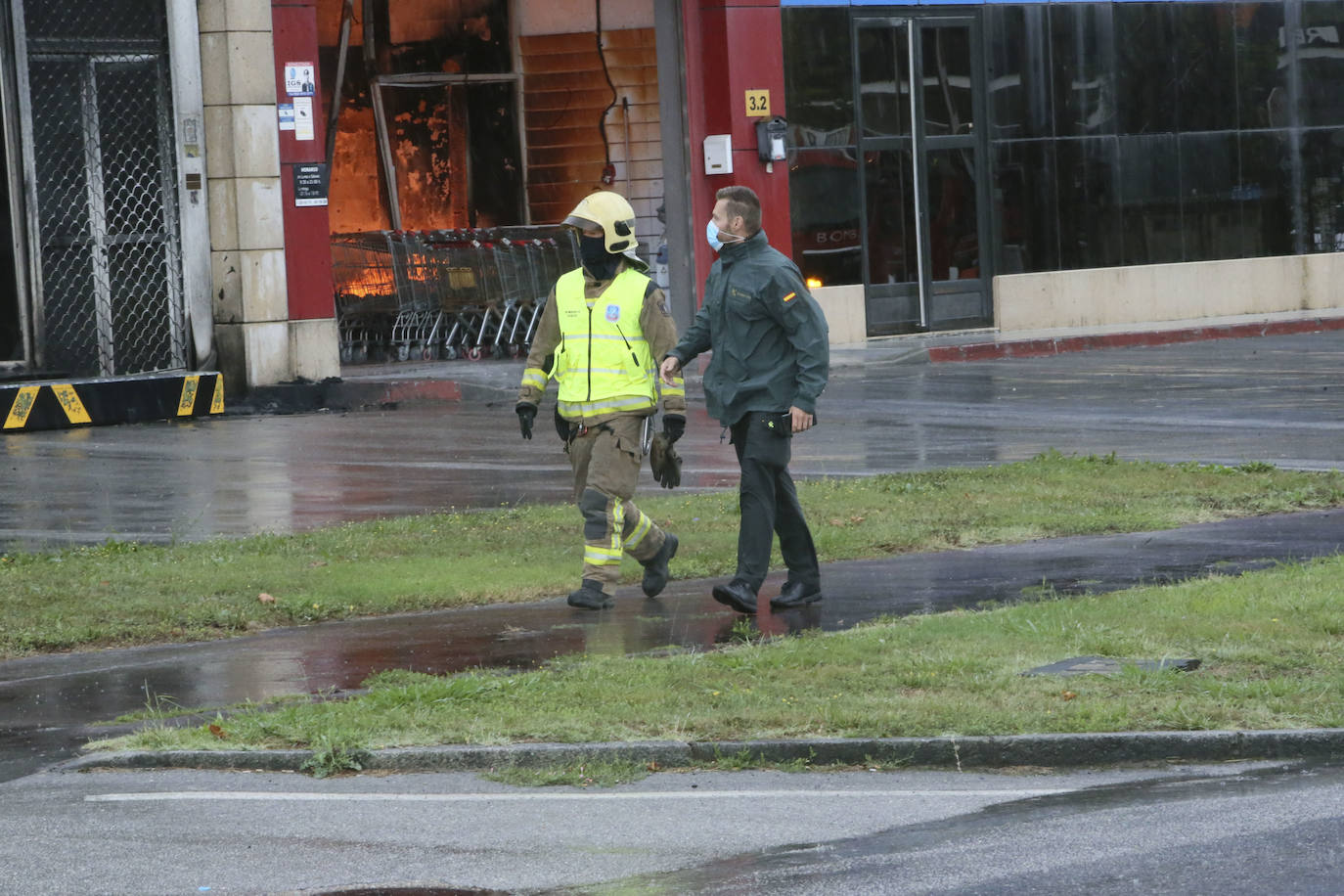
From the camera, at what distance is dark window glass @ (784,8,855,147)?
25281 millimetres

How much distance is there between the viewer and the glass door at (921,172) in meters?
26.1

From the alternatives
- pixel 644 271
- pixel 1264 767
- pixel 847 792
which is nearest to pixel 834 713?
pixel 847 792

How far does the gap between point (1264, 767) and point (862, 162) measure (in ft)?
64.9

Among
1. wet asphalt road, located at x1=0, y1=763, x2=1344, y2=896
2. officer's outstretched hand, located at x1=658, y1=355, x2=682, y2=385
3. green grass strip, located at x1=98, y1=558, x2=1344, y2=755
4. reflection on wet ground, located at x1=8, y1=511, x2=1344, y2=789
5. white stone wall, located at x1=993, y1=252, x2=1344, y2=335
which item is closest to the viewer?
wet asphalt road, located at x1=0, y1=763, x2=1344, y2=896

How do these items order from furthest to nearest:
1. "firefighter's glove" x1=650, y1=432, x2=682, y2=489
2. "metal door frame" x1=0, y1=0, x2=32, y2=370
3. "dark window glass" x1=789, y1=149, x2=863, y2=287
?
"dark window glass" x1=789, y1=149, x2=863, y2=287, "metal door frame" x1=0, y1=0, x2=32, y2=370, "firefighter's glove" x1=650, y1=432, x2=682, y2=489

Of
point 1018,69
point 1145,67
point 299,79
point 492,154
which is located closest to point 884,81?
point 1018,69

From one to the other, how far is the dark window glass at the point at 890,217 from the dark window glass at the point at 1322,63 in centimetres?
704

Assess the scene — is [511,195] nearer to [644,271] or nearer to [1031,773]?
[644,271]

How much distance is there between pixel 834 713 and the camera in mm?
7258

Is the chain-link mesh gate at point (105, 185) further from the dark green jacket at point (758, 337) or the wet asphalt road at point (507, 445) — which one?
the dark green jacket at point (758, 337)

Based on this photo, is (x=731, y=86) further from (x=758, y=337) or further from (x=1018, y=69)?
(x=758, y=337)

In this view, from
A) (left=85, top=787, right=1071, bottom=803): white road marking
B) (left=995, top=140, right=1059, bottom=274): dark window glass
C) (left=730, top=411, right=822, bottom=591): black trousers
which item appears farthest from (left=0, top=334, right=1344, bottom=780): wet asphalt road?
(left=995, top=140, right=1059, bottom=274): dark window glass

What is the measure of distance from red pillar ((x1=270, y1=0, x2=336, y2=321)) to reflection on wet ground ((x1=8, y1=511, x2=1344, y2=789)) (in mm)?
10980

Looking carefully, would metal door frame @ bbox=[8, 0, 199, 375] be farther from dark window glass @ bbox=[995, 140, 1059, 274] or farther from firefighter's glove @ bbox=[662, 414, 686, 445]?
firefighter's glove @ bbox=[662, 414, 686, 445]
